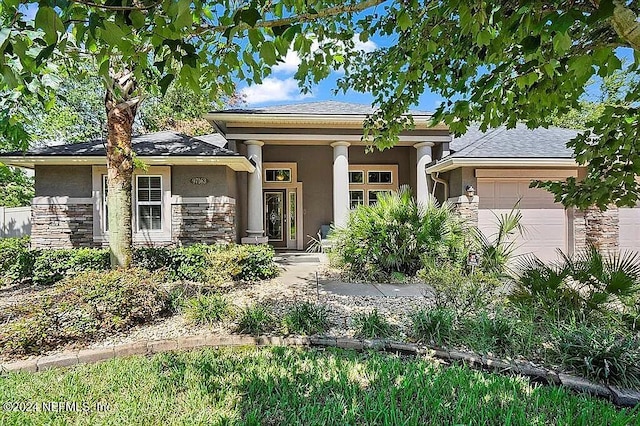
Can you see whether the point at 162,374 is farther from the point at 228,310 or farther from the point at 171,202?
the point at 171,202

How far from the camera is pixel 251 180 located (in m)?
11.4

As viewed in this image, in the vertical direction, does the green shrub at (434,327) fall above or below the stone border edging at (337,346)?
above

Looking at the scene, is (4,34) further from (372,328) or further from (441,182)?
(441,182)

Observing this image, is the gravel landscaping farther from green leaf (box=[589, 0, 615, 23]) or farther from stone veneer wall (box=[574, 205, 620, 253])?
stone veneer wall (box=[574, 205, 620, 253])

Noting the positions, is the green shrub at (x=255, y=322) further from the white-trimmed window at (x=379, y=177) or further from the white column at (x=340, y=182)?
the white-trimmed window at (x=379, y=177)

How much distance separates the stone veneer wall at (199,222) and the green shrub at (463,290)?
586 centimetres

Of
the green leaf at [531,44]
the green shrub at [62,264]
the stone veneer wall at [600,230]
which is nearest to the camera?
the green leaf at [531,44]

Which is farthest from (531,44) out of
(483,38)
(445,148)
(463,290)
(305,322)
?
(445,148)

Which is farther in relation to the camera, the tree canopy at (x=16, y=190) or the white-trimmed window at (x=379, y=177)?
the tree canopy at (x=16, y=190)

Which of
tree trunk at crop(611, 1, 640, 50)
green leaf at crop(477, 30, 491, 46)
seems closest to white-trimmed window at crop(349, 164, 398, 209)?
green leaf at crop(477, 30, 491, 46)

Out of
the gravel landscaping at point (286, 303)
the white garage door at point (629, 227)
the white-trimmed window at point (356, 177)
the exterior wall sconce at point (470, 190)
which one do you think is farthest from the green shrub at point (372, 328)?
the white-trimmed window at point (356, 177)

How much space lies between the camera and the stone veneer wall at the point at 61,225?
9.39 meters

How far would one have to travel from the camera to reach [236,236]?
1081cm

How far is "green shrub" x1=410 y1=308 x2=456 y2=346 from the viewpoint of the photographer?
443 cm
